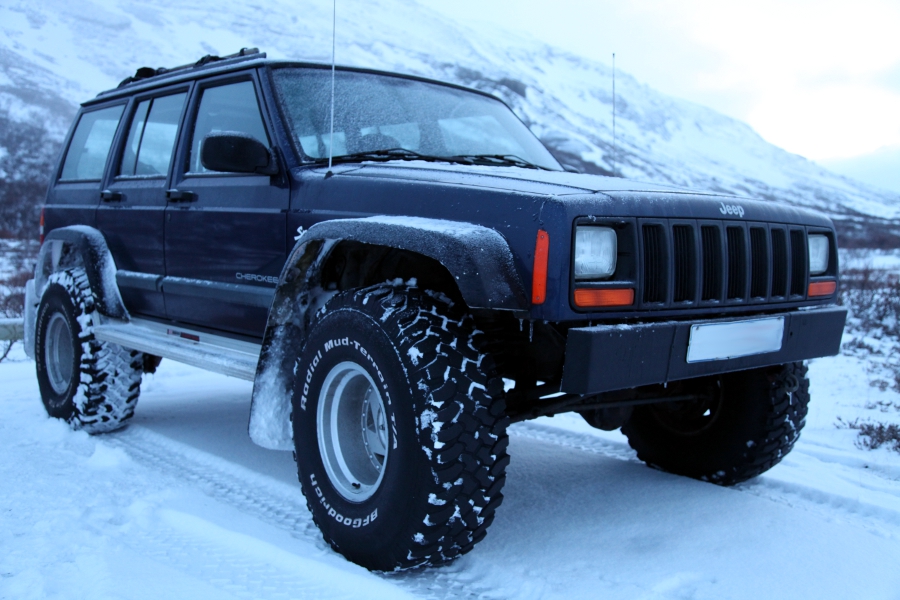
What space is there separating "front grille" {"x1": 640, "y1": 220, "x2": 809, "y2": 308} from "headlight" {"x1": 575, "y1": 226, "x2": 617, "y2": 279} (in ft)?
0.37

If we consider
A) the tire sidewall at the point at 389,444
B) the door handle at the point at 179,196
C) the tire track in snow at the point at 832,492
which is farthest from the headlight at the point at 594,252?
the door handle at the point at 179,196

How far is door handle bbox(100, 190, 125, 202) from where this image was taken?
14.4 ft

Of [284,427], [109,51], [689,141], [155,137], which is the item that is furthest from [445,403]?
[689,141]

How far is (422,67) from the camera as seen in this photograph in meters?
72.1

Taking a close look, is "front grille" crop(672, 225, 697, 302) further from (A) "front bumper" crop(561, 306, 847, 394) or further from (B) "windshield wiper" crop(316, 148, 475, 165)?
(B) "windshield wiper" crop(316, 148, 475, 165)

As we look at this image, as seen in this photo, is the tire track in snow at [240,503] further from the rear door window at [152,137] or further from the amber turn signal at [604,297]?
the rear door window at [152,137]

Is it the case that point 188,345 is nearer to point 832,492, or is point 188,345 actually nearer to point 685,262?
point 685,262

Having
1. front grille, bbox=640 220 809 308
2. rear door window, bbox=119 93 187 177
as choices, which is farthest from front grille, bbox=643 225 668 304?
rear door window, bbox=119 93 187 177

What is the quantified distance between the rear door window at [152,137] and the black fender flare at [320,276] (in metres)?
1.46

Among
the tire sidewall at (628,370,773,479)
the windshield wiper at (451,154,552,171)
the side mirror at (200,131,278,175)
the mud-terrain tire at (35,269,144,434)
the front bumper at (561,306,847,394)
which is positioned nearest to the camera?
the front bumper at (561,306,847,394)

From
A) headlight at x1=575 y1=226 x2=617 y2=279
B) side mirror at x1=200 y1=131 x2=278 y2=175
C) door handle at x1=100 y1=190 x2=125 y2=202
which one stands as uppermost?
side mirror at x1=200 y1=131 x2=278 y2=175

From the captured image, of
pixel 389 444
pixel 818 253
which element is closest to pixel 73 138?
pixel 389 444

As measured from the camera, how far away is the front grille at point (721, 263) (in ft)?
8.12

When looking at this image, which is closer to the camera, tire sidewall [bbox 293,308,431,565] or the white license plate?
tire sidewall [bbox 293,308,431,565]
